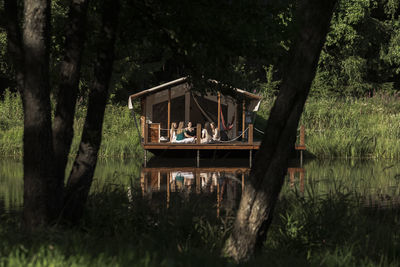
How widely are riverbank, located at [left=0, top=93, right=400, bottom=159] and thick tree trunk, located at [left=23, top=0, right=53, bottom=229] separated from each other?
18.7m

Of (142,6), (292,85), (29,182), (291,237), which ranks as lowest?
(291,237)

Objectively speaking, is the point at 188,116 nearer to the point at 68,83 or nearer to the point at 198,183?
the point at 198,183

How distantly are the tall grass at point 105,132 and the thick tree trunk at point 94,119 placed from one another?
17.7m

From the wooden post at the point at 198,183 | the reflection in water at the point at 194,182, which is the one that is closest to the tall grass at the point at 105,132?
the reflection in water at the point at 194,182

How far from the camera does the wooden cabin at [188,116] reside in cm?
2623

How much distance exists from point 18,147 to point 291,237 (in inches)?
857

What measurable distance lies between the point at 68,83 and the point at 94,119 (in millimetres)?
623

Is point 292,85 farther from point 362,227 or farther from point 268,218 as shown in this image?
point 362,227

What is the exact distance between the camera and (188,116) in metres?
32.1

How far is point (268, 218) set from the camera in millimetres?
7246

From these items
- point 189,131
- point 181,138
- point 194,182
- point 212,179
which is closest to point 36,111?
point 194,182

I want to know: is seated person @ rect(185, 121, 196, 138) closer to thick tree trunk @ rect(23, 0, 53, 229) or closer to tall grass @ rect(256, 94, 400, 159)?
tall grass @ rect(256, 94, 400, 159)

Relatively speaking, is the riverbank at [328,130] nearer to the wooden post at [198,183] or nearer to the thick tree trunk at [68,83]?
the wooden post at [198,183]

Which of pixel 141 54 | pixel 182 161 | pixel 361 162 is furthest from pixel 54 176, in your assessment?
pixel 182 161
